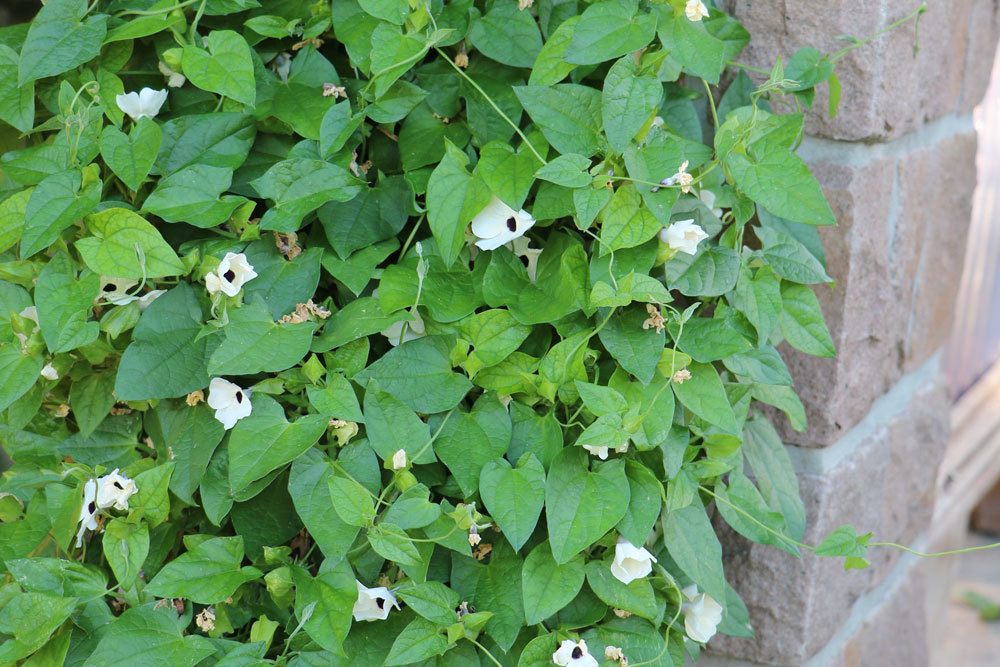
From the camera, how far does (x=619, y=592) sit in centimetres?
87

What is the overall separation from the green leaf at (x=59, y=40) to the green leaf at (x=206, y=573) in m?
0.44

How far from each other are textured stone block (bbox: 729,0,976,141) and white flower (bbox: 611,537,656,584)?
523 millimetres

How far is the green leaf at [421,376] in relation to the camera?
0.85 meters

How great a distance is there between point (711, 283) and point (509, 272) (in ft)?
0.59

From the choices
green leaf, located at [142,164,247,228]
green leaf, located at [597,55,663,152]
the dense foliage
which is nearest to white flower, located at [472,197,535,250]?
the dense foliage

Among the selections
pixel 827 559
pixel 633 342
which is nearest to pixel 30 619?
pixel 633 342

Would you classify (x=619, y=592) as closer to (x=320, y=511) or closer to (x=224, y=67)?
(x=320, y=511)

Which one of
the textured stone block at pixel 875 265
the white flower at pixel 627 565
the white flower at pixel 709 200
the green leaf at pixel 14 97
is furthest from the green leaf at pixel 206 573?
the textured stone block at pixel 875 265

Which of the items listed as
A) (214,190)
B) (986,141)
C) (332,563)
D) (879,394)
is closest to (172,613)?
(332,563)

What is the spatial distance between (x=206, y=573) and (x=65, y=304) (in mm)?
262

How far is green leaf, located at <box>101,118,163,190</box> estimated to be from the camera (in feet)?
2.82

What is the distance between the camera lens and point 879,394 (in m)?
1.25

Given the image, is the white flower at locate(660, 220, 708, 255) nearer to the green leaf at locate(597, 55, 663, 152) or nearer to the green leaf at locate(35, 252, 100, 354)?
the green leaf at locate(597, 55, 663, 152)

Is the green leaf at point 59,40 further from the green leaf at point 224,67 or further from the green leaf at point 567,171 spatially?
the green leaf at point 567,171
